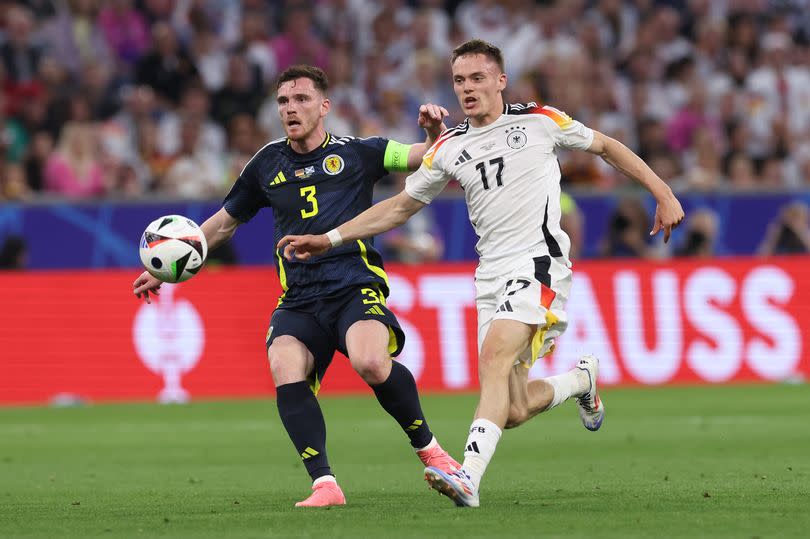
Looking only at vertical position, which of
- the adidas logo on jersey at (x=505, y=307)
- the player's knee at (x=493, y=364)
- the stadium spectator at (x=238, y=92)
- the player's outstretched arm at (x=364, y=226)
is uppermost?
the stadium spectator at (x=238, y=92)

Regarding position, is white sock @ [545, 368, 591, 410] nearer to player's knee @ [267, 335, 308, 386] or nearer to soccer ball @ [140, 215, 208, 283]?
player's knee @ [267, 335, 308, 386]

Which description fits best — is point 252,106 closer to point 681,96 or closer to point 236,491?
point 681,96

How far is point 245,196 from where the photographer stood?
9.34 m

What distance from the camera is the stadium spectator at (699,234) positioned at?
61.2 feet

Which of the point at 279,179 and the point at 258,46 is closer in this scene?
the point at 279,179

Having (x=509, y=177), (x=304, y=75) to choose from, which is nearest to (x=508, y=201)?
(x=509, y=177)

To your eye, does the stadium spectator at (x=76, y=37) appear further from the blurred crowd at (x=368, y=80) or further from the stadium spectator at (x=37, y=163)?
the stadium spectator at (x=37, y=163)

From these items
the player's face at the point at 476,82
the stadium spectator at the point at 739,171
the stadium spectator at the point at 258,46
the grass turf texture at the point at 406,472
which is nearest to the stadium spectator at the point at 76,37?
the stadium spectator at the point at 258,46

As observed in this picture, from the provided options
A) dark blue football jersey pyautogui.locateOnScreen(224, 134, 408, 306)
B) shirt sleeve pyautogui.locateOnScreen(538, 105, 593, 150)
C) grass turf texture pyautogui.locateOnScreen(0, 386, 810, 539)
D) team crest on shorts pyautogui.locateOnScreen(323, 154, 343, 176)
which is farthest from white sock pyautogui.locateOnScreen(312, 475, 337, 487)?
shirt sleeve pyautogui.locateOnScreen(538, 105, 593, 150)

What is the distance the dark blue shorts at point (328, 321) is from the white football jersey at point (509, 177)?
0.71m

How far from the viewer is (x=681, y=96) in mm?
21906

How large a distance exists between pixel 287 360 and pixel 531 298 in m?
1.45

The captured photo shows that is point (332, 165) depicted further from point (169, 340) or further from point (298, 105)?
point (169, 340)

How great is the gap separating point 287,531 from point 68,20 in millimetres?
14784
